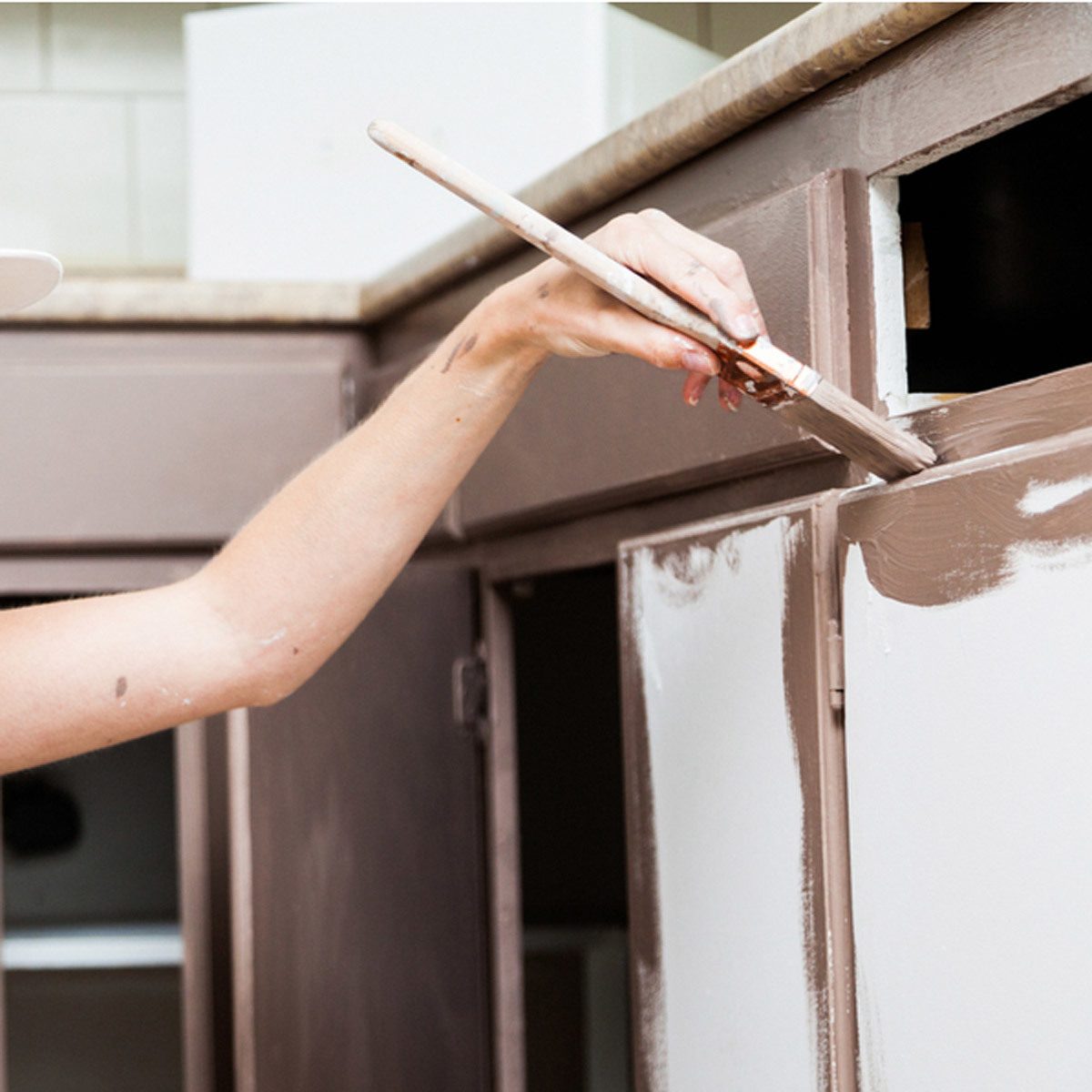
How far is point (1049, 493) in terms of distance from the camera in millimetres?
751

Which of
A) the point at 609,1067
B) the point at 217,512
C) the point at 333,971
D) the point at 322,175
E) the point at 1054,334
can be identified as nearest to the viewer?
the point at 1054,334

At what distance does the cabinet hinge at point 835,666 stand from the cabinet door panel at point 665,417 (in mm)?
142

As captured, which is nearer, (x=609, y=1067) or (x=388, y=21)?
(x=388, y=21)

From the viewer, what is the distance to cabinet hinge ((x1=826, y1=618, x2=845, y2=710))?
0.94 m

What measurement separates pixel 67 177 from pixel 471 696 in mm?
1741

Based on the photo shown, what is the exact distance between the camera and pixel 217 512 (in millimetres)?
1778

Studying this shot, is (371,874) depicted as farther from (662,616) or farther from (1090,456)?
(1090,456)

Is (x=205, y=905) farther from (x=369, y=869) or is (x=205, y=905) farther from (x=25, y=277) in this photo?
(x=25, y=277)

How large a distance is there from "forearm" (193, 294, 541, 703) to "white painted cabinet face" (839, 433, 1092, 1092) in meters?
0.26

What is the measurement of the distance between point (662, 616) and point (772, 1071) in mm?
345

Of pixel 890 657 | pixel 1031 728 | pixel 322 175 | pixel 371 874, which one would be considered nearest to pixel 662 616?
pixel 890 657

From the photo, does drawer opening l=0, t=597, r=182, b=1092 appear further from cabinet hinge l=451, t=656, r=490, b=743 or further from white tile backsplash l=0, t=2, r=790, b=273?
cabinet hinge l=451, t=656, r=490, b=743

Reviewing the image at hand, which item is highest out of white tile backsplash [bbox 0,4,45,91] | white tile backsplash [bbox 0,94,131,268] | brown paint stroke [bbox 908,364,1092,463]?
white tile backsplash [bbox 0,4,45,91]

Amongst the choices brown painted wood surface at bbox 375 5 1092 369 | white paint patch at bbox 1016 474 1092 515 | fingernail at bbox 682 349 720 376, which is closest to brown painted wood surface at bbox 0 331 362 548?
brown painted wood surface at bbox 375 5 1092 369
